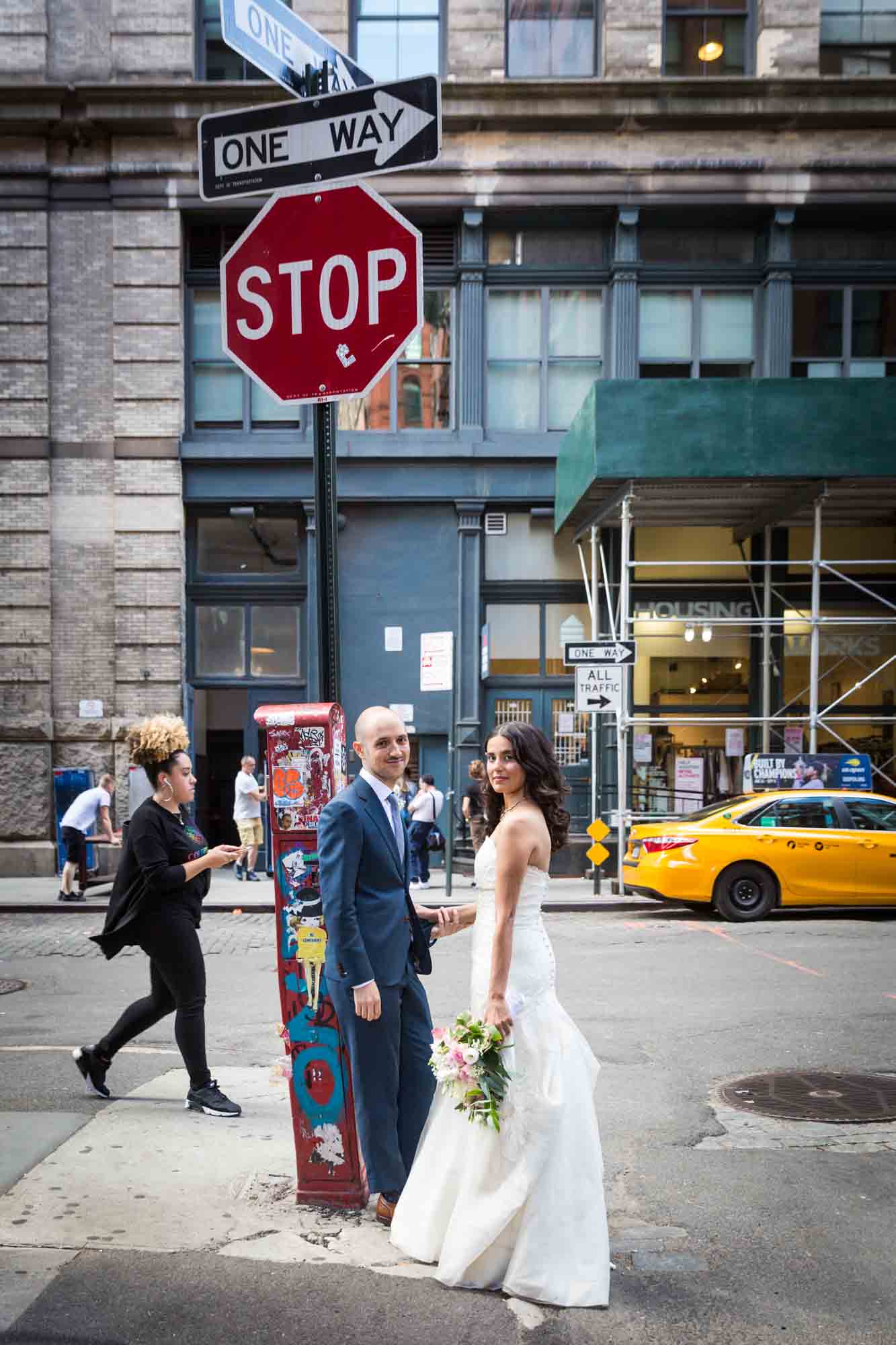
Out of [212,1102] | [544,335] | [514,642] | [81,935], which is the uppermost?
[544,335]

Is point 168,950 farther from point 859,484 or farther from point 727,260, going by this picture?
point 727,260

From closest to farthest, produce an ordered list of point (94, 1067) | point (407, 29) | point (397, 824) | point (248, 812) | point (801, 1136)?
point (397, 824), point (801, 1136), point (94, 1067), point (248, 812), point (407, 29)

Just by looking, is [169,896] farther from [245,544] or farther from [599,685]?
[245,544]

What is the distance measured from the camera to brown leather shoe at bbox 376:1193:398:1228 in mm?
4355

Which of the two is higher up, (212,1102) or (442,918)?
(442,918)

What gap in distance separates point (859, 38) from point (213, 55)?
1020 cm

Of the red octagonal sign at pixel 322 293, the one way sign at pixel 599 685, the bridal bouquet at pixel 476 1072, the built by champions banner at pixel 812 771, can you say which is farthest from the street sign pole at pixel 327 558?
the built by champions banner at pixel 812 771

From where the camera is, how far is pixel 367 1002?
4.20 meters

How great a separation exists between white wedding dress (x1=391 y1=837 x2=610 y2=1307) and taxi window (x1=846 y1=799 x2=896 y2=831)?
10049mm

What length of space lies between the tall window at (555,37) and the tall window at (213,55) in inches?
160

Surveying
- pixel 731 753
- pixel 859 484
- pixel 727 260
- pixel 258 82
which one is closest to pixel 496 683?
pixel 731 753

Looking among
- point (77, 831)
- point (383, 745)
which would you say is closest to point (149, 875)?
point (383, 745)

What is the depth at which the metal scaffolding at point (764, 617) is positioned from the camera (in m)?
15.8

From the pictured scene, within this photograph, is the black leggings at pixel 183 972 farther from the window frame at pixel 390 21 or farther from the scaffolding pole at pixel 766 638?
the window frame at pixel 390 21
